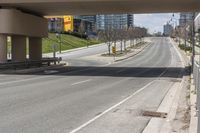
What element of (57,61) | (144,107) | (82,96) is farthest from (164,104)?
(57,61)

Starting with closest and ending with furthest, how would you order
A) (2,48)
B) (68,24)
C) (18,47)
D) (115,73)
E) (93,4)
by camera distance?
(115,73) → (93,4) → (2,48) → (18,47) → (68,24)

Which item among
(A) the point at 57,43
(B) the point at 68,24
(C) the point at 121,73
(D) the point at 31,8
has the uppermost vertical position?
(B) the point at 68,24

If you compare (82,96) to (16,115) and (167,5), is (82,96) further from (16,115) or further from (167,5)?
(167,5)

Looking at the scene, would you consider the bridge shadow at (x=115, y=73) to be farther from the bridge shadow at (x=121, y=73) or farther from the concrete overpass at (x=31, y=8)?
the concrete overpass at (x=31, y=8)

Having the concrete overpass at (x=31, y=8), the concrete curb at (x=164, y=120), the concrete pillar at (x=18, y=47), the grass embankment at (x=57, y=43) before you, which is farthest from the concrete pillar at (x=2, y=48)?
the grass embankment at (x=57, y=43)

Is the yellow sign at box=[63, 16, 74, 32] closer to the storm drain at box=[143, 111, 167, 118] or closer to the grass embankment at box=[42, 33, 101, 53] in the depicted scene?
the grass embankment at box=[42, 33, 101, 53]

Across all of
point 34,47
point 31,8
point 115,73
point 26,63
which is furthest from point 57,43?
point 115,73

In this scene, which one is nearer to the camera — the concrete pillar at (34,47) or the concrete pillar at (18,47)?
the concrete pillar at (18,47)

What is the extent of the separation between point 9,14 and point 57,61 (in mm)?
14840

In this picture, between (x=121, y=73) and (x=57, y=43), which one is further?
(x=57, y=43)

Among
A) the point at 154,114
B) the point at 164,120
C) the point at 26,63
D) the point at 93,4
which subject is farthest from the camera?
the point at 26,63

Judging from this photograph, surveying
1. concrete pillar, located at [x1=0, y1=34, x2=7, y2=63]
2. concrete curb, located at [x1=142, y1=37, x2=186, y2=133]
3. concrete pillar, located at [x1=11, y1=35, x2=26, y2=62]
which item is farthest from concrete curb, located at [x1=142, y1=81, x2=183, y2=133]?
concrete pillar, located at [x1=11, y1=35, x2=26, y2=62]

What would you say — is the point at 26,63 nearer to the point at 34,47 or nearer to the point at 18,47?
the point at 18,47

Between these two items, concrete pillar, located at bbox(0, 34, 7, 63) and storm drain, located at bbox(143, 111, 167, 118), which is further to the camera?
concrete pillar, located at bbox(0, 34, 7, 63)
